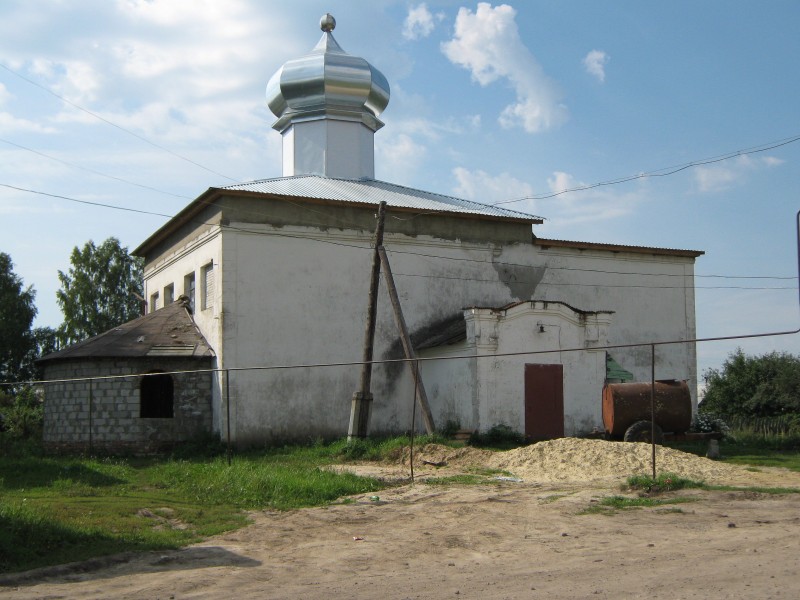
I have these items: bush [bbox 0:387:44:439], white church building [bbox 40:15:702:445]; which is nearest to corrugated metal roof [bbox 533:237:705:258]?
white church building [bbox 40:15:702:445]

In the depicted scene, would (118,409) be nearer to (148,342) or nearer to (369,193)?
(148,342)

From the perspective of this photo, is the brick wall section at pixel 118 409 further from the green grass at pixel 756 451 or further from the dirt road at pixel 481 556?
the green grass at pixel 756 451

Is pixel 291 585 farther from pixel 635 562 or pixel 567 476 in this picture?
pixel 567 476

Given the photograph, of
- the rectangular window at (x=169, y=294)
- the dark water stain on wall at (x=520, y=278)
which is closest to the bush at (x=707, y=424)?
the dark water stain on wall at (x=520, y=278)

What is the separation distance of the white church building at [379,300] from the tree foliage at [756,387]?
13.7m

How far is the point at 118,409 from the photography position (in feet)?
72.9

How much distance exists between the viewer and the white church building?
73.9 feet

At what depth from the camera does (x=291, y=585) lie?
328 inches

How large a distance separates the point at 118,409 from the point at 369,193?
31.8 ft

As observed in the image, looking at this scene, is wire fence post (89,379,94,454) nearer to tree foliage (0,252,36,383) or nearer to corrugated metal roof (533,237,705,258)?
corrugated metal roof (533,237,705,258)

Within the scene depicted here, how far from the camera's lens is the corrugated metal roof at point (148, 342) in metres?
22.7

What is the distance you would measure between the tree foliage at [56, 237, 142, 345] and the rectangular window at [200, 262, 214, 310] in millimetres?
Answer: 22063

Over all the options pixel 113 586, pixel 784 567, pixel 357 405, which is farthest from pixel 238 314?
pixel 784 567

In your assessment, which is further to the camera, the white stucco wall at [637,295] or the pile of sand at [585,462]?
the white stucco wall at [637,295]
